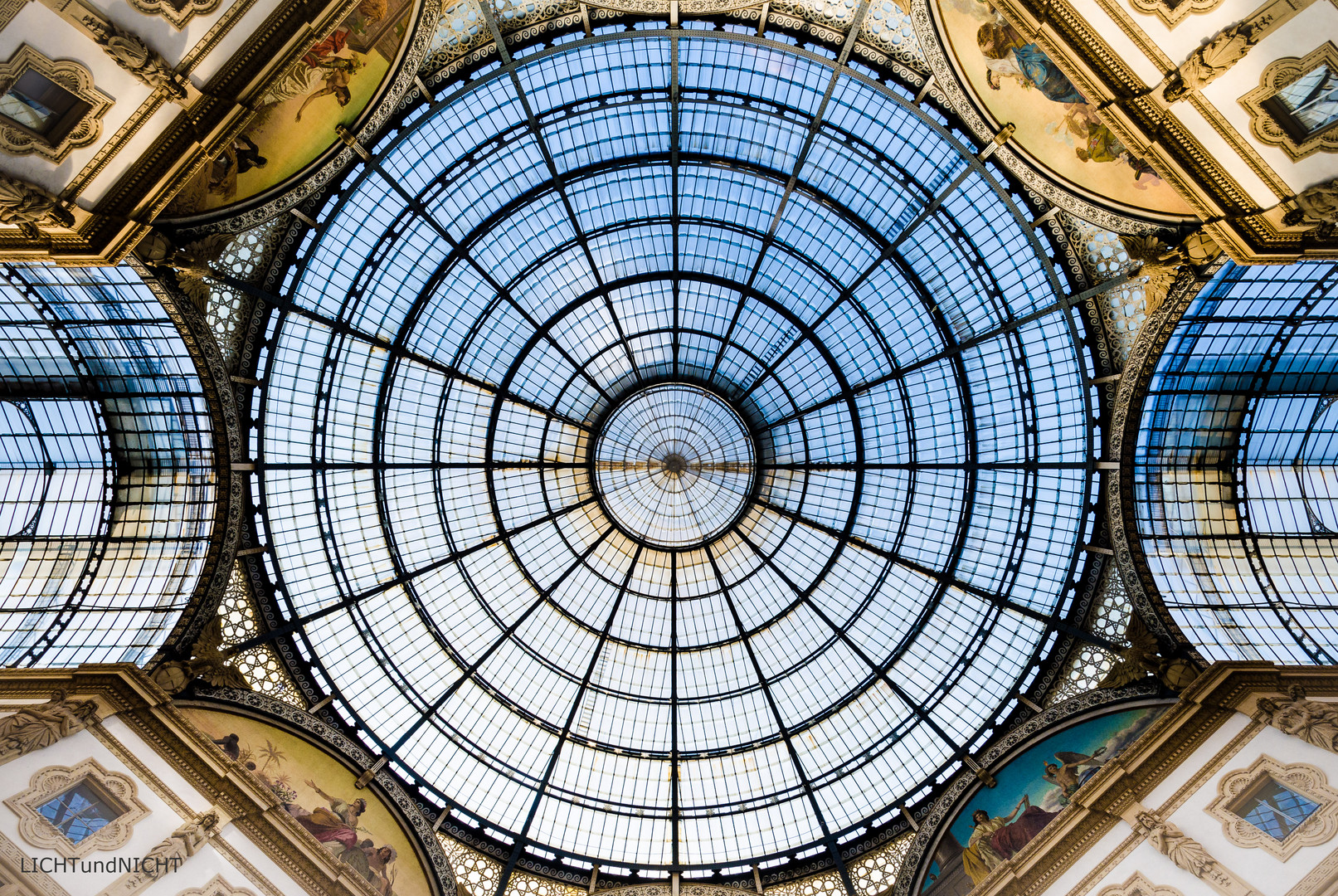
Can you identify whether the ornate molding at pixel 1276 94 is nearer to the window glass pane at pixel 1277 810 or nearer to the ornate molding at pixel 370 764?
the window glass pane at pixel 1277 810

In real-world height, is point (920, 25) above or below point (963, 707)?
above

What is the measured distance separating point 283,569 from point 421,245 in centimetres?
1114

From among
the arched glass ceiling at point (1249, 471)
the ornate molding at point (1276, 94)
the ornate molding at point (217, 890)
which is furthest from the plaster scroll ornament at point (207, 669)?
the ornate molding at point (1276, 94)

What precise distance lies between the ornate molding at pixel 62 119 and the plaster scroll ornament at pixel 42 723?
12184 millimetres

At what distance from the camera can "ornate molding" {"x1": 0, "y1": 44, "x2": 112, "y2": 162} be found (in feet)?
42.7

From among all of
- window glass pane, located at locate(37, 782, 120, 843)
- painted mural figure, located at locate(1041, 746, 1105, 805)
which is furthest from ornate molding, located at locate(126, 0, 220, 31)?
painted mural figure, located at locate(1041, 746, 1105, 805)

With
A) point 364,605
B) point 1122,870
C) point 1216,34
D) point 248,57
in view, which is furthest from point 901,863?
point 248,57

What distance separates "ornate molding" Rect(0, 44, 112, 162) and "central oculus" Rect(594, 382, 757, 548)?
52.9 ft

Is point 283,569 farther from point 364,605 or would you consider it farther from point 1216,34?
point 1216,34

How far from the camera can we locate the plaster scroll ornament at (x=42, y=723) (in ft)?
52.7

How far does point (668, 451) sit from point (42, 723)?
1840 cm

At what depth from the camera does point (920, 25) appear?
1828 cm

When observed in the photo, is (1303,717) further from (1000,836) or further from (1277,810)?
(1000,836)

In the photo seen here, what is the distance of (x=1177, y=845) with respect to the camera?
1669cm
